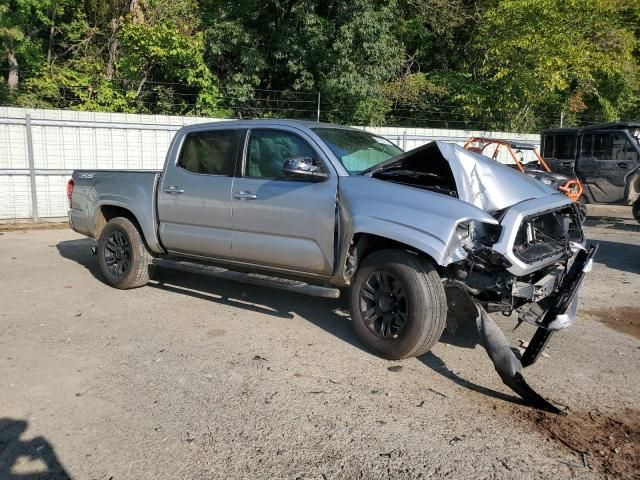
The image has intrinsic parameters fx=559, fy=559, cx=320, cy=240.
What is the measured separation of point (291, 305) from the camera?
19.8ft

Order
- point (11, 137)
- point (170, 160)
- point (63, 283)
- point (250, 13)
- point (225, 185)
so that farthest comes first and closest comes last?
point (250, 13)
point (11, 137)
point (63, 283)
point (170, 160)
point (225, 185)

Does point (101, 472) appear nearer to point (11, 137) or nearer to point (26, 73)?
point (11, 137)

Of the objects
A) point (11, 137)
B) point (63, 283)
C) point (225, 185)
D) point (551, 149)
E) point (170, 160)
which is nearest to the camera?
point (225, 185)

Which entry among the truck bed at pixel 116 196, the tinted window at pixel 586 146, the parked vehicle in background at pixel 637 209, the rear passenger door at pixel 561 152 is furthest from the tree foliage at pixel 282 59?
the truck bed at pixel 116 196

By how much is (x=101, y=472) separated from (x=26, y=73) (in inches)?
657

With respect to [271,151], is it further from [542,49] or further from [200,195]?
[542,49]

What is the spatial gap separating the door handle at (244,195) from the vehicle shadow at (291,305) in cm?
Answer: 123

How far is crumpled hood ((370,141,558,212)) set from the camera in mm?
4312

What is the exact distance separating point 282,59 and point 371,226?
14.9 m

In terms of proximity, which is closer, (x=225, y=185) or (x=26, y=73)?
(x=225, y=185)

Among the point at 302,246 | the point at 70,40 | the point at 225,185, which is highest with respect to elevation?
the point at 70,40

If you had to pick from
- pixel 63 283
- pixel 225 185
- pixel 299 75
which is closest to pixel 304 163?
pixel 225 185

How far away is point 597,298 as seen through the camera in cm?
654

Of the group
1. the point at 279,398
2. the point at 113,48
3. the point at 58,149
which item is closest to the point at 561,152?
the point at 58,149
